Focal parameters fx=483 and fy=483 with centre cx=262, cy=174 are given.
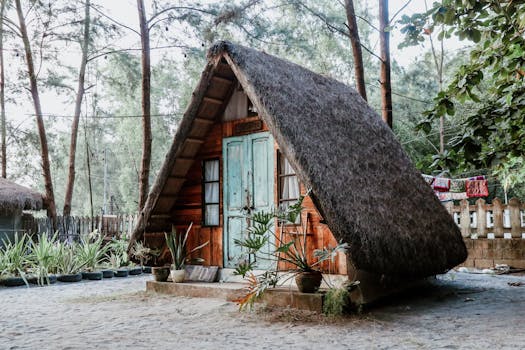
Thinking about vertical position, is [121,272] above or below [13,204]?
below

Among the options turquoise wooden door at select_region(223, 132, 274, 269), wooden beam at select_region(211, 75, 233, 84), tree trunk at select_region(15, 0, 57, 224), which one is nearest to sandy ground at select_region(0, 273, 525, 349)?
turquoise wooden door at select_region(223, 132, 274, 269)

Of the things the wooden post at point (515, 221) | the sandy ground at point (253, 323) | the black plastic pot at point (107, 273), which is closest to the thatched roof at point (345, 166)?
the sandy ground at point (253, 323)

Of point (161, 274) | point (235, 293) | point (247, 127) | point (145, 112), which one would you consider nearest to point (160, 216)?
point (161, 274)

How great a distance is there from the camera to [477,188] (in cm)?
1253

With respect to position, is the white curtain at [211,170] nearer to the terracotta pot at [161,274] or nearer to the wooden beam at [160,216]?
the wooden beam at [160,216]

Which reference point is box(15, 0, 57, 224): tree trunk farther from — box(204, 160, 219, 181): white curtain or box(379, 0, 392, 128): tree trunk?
box(379, 0, 392, 128): tree trunk

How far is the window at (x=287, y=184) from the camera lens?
22.2ft

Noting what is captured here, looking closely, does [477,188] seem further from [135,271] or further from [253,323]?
[253,323]

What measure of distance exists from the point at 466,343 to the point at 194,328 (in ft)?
8.17

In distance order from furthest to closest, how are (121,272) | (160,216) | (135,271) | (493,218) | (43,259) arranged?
(135,271)
(121,272)
(493,218)
(43,259)
(160,216)

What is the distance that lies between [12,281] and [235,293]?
15.1ft

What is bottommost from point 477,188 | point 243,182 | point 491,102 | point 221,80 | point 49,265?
point 49,265

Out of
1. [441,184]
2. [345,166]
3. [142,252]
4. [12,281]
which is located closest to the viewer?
[345,166]

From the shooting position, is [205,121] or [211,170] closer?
[205,121]
